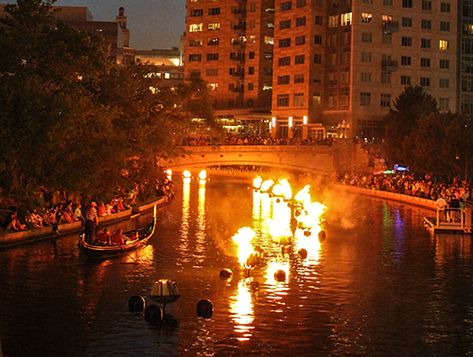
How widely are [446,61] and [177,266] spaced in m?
91.2

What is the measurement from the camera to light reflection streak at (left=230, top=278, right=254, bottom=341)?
85.9 feet

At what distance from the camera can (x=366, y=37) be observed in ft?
379

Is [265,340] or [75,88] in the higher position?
[75,88]

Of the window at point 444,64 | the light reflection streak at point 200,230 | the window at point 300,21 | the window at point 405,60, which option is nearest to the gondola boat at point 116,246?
the light reflection streak at point 200,230

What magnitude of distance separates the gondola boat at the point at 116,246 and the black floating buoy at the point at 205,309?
11.5 metres

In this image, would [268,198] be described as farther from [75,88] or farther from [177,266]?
[177,266]

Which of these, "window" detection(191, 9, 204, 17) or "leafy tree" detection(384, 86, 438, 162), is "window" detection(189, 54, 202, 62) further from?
"leafy tree" detection(384, 86, 438, 162)

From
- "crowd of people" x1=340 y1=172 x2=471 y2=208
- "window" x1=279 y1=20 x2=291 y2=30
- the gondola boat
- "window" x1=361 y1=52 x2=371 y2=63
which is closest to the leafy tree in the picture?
"crowd of people" x1=340 y1=172 x2=471 y2=208

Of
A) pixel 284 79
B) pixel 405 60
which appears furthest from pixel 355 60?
pixel 284 79

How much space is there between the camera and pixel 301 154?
98.1 metres

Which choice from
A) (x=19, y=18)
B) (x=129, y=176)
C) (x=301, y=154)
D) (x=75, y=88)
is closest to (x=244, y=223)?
(x=129, y=176)

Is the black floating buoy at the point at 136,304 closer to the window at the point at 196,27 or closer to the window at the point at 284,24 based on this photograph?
the window at the point at 284,24

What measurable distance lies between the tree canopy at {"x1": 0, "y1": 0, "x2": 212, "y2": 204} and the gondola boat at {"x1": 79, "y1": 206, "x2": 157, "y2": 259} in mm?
5662

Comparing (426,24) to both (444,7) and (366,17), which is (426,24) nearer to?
(444,7)
